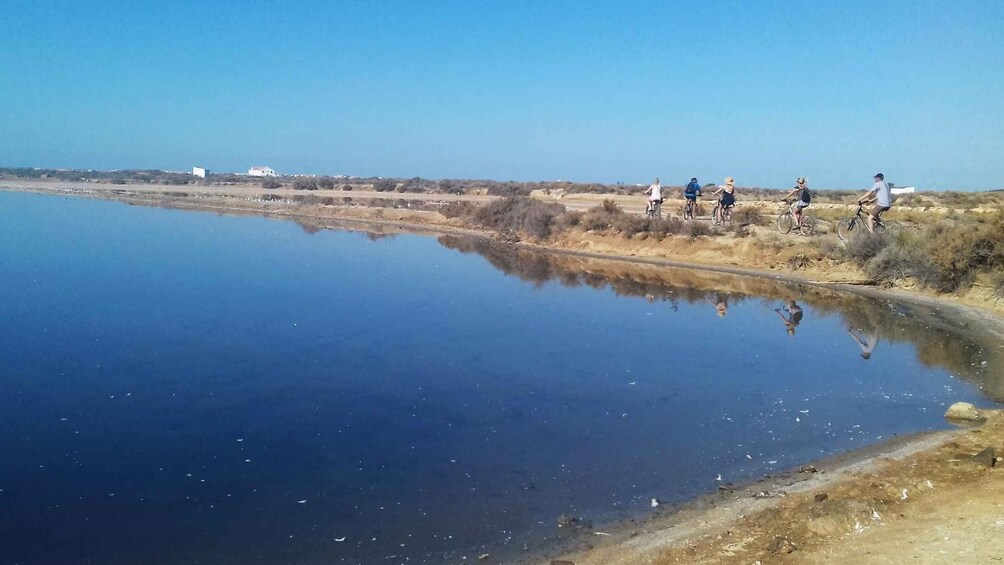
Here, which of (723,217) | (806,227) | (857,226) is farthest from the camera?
(723,217)

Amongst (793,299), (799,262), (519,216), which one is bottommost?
(793,299)

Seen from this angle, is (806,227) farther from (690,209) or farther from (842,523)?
(842,523)

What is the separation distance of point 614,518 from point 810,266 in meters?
18.6

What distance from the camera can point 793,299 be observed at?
63.3ft

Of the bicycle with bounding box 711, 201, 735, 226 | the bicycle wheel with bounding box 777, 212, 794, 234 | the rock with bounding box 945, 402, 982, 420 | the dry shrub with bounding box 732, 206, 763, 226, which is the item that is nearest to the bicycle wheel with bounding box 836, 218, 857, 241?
the bicycle wheel with bounding box 777, 212, 794, 234

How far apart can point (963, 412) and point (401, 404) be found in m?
7.25

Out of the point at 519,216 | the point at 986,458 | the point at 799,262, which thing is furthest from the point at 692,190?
the point at 986,458

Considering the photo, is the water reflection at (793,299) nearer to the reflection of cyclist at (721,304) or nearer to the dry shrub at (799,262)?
the reflection of cyclist at (721,304)

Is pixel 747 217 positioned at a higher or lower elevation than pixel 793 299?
higher

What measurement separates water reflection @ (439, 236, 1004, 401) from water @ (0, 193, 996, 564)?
5.4 inches

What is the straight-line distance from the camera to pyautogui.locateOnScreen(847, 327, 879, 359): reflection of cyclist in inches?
537

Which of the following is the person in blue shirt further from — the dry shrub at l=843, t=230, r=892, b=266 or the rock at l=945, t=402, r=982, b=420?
the rock at l=945, t=402, r=982, b=420

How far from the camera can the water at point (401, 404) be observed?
666cm

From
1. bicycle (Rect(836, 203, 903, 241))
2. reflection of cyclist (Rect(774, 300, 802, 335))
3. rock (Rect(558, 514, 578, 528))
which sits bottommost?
rock (Rect(558, 514, 578, 528))
